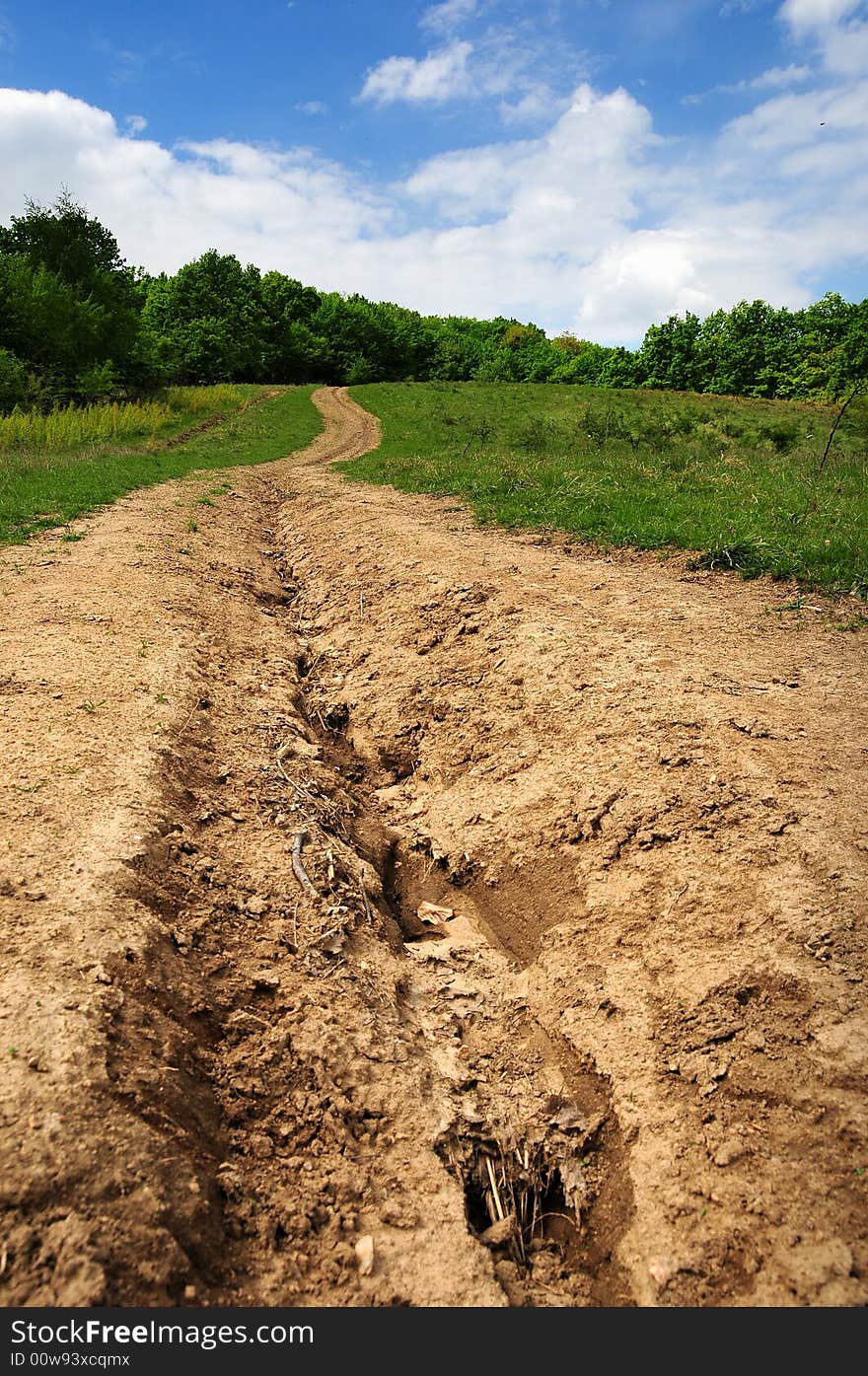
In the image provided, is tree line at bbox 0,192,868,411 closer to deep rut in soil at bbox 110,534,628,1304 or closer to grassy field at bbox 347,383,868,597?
grassy field at bbox 347,383,868,597

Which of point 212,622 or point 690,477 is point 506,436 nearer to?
point 690,477

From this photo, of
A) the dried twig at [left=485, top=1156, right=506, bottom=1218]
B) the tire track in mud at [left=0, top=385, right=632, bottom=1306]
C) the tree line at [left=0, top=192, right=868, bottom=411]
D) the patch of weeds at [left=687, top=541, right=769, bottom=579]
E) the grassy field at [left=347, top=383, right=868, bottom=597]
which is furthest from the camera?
the tree line at [left=0, top=192, right=868, bottom=411]

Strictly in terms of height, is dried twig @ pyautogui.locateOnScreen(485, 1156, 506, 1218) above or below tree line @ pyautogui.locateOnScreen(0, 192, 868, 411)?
below

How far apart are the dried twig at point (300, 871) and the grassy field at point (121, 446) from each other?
690 centimetres

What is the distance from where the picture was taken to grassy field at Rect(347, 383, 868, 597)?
6.87m

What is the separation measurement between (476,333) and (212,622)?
78322 mm

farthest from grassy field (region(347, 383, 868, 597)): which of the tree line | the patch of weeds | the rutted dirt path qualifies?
the tree line

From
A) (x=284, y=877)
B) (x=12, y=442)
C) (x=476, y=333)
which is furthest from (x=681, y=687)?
(x=476, y=333)

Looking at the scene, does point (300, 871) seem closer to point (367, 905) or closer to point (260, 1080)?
point (367, 905)

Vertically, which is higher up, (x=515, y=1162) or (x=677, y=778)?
Answer: (x=677, y=778)

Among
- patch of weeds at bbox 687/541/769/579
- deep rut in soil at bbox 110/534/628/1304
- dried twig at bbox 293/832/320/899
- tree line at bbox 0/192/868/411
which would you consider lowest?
deep rut in soil at bbox 110/534/628/1304

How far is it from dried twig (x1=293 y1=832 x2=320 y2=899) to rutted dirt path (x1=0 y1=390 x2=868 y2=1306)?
3cm

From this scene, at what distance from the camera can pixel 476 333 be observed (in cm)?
7538

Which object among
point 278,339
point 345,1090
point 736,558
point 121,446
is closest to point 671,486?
point 736,558
